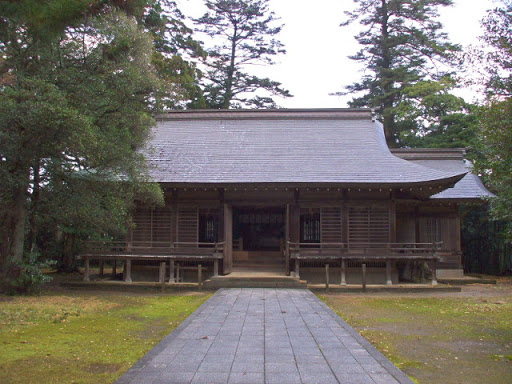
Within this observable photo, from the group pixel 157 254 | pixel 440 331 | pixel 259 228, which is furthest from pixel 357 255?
pixel 259 228

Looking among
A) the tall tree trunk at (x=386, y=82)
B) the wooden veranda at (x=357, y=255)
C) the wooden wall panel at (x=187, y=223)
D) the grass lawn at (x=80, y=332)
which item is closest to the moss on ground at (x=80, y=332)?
the grass lawn at (x=80, y=332)

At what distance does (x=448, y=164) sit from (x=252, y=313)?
15.2 metres

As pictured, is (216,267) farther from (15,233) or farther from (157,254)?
(15,233)

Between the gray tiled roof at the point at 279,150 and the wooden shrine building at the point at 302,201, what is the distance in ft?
0.13

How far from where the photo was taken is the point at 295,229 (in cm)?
1496

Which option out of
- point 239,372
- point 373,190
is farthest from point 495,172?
point 373,190

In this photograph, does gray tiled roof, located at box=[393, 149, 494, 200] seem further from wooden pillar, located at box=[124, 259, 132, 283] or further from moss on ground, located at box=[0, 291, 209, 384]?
wooden pillar, located at box=[124, 259, 132, 283]

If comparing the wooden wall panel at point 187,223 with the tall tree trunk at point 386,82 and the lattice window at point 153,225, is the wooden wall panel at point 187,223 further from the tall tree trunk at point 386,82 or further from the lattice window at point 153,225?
the tall tree trunk at point 386,82

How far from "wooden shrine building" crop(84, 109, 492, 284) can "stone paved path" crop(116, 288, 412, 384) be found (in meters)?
5.90

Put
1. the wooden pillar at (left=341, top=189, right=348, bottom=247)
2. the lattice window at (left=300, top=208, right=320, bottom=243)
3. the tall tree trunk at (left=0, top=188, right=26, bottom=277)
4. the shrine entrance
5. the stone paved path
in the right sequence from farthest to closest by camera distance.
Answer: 1. the shrine entrance
2. the lattice window at (left=300, top=208, right=320, bottom=243)
3. the wooden pillar at (left=341, top=189, right=348, bottom=247)
4. the tall tree trunk at (left=0, top=188, right=26, bottom=277)
5. the stone paved path

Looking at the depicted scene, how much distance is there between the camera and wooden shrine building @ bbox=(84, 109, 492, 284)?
14.2 m

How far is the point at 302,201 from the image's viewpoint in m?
15.1

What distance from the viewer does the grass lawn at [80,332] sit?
17.4 feet

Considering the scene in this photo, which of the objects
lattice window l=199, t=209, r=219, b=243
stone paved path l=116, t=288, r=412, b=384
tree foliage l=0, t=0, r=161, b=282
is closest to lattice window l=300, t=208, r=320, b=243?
lattice window l=199, t=209, r=219, b=243
